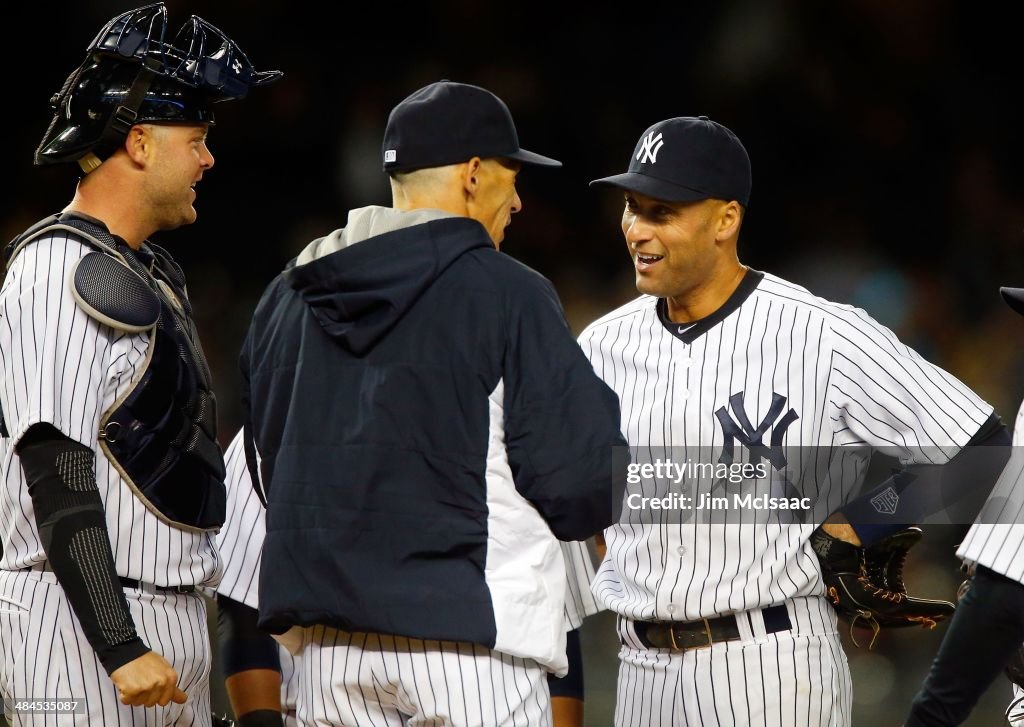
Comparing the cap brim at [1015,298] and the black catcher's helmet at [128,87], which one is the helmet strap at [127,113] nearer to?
the black catcher's helmet at [128,87]

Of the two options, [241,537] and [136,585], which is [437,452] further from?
[241,537]

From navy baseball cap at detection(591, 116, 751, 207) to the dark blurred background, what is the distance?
275 cm

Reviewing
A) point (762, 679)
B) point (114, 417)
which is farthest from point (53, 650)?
point (762, 679)

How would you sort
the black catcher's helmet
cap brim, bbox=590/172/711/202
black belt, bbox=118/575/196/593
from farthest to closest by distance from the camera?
cap brim, bbox=590/172/711/202 < the black catcher's helmet < black belt, bbox=118/575/196/593

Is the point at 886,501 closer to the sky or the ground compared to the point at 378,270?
closer to the ground

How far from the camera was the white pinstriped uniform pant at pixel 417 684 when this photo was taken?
1619 millimetres

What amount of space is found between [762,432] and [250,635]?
104 centimetres

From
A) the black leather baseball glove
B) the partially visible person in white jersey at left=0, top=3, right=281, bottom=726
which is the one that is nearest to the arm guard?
the partially visible person in white jersey at left=0, top=3, right=281, bottom=726

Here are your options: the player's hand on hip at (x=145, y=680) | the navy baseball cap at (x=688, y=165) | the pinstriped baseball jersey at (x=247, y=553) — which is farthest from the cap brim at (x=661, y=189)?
the player's hand on hip at (x=145, y=680)

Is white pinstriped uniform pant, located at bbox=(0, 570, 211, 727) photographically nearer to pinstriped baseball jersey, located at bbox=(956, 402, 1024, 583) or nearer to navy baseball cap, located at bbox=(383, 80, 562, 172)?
navy baseball cap, located at bbox=(383, 80, 562, 172)

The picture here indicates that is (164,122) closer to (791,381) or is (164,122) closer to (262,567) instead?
(262,567)

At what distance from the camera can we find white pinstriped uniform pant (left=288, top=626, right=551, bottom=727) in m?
1.62

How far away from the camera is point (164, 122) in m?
2.00

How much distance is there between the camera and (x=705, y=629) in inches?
80.4
